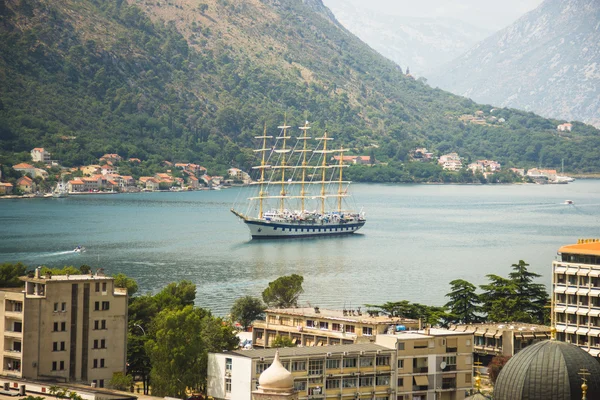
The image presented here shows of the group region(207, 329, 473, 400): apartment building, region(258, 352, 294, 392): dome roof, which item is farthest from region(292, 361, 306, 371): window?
region(258, 352, 294, 392): dome roof

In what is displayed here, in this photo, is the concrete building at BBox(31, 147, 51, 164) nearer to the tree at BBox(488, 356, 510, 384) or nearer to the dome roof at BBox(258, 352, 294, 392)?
the tree at BBox(488, 356, 510, 384)

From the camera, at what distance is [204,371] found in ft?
104

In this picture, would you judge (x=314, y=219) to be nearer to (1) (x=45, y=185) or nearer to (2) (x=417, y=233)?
(2) (x=417, y=233)

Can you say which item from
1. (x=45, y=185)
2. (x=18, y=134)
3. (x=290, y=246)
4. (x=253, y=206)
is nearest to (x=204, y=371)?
(x=290, y=246)

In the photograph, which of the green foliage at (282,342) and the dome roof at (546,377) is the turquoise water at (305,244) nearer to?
the green foliage at (282,342)

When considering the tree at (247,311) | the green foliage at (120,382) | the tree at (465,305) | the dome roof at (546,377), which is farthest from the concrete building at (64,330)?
the tree at (465,305)

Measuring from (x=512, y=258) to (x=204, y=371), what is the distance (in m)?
50.2

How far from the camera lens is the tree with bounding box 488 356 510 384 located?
34.3 m

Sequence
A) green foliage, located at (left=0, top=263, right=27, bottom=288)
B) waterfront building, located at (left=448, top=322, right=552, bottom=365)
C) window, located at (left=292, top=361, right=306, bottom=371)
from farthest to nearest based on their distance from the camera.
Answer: green foliage, located at (left=0, top=263, right=27, bottom=288) < waterfront building, located at (left=448, top=322, right=552, bottom=365) < window, located at (left=292, top=361, right=306, bottom=371)

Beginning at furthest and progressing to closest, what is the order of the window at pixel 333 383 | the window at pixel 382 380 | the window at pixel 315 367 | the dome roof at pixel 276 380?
the window at pixel 382 380 → the window at pixel 333 383 → the window at pixel 315 367 → the dome roof at pixel 276 380

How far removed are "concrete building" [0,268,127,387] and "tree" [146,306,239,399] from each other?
1.06m

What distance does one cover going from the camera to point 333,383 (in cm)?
3034

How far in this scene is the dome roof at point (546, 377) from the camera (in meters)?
22.9

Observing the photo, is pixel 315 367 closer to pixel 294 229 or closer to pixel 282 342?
pixel 282 342
